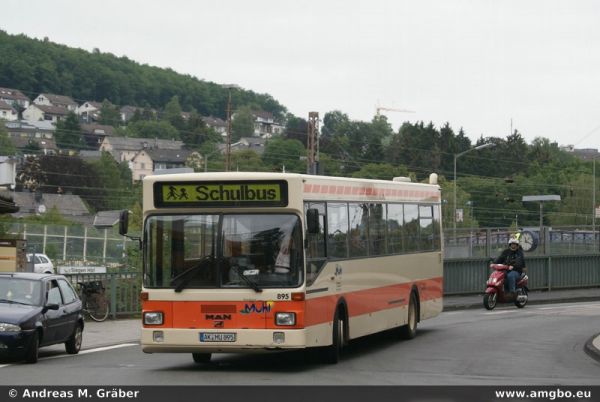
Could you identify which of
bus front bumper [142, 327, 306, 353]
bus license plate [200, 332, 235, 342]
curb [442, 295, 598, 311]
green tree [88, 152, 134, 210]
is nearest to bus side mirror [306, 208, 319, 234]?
bus front bumper [142, 327, 306, 353]

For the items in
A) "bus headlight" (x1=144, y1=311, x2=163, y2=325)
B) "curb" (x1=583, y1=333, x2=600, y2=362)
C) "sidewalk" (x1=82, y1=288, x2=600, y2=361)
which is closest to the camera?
"bus headlight" (x1=144, y1=311, x2=163, y2=325)

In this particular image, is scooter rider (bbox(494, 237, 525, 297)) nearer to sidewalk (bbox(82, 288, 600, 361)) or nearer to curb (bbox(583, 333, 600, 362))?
sidewalk (bbox(82, 288, 600, 361))

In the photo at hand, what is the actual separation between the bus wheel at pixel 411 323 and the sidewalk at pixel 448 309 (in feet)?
10.4

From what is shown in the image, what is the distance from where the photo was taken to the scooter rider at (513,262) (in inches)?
1342

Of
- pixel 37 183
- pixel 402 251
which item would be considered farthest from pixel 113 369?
pixel 37 183

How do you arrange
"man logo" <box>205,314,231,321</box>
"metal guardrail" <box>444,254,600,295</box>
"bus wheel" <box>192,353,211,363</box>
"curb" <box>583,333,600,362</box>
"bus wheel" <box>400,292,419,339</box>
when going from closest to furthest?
"man logo" <box>205,314,231,321</box> < "bus wheel" <box>192,353,211,363</box> < "curb" <box>583,333,600,362</box> < "bus wheel" <box>400,292,419,339</box> < "metal guardrail" <box>444,254,600,295</box>

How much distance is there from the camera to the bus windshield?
17.2 meters

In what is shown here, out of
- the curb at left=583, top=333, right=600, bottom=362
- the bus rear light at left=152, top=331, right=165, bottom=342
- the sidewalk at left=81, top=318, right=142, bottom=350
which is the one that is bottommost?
the sidewalk at left=81, top=318, right=142, bottom=350

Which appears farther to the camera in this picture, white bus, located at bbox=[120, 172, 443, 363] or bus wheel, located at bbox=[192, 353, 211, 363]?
bus wheel, located at bbox=[192, 353, 211, 363]

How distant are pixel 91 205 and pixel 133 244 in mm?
116078

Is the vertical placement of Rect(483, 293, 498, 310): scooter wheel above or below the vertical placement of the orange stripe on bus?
below

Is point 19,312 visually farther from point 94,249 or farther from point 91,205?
point 91,205

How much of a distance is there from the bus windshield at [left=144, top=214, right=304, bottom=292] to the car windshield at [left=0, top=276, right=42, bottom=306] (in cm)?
332

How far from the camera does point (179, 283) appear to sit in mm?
17391
